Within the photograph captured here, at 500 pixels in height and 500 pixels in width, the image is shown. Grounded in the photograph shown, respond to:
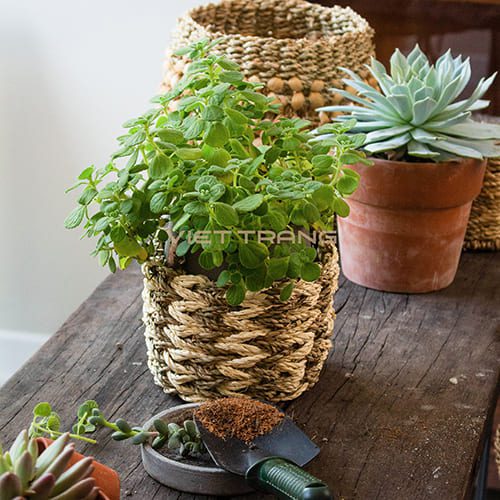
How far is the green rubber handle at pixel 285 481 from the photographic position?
0.74 meters

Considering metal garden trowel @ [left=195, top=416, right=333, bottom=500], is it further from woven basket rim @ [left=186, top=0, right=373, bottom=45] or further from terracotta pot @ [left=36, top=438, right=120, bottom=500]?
woven basket rim @ [left=186, top=0, right=373, bottom=45]

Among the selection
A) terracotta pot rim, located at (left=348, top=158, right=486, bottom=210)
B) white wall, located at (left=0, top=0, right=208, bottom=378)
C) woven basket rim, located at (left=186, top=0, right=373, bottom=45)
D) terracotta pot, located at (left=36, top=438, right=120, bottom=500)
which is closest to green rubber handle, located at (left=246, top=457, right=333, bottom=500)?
terracotta pot, located at (left=36, top=438, right=120, bottom=500)

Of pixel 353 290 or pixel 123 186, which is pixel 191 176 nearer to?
pixel 123 186

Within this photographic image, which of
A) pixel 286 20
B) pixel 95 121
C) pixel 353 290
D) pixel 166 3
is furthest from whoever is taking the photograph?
pixel 95 121

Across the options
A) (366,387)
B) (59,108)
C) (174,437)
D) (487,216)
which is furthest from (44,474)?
(59,108)

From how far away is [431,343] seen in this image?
1.16 m

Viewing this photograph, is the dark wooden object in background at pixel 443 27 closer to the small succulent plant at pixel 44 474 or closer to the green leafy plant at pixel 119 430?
the green leafy plant at pixel 119 430

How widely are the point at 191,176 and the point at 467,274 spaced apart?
2.16 feet

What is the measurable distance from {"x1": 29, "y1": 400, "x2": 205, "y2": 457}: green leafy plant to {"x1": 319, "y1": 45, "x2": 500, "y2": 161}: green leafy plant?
0.51 meters

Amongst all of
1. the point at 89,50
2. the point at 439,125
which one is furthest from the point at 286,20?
the point at 89,50

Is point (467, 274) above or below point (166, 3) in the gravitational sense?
below

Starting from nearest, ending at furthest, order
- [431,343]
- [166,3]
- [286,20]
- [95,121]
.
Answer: [431,343] < [286,20] < [166,3] < [95,121]

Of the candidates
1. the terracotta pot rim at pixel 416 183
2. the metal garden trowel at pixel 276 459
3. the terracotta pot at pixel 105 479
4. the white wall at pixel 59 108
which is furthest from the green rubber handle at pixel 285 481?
the white wall at pixel 59 108

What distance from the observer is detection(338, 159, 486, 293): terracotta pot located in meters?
1.23
